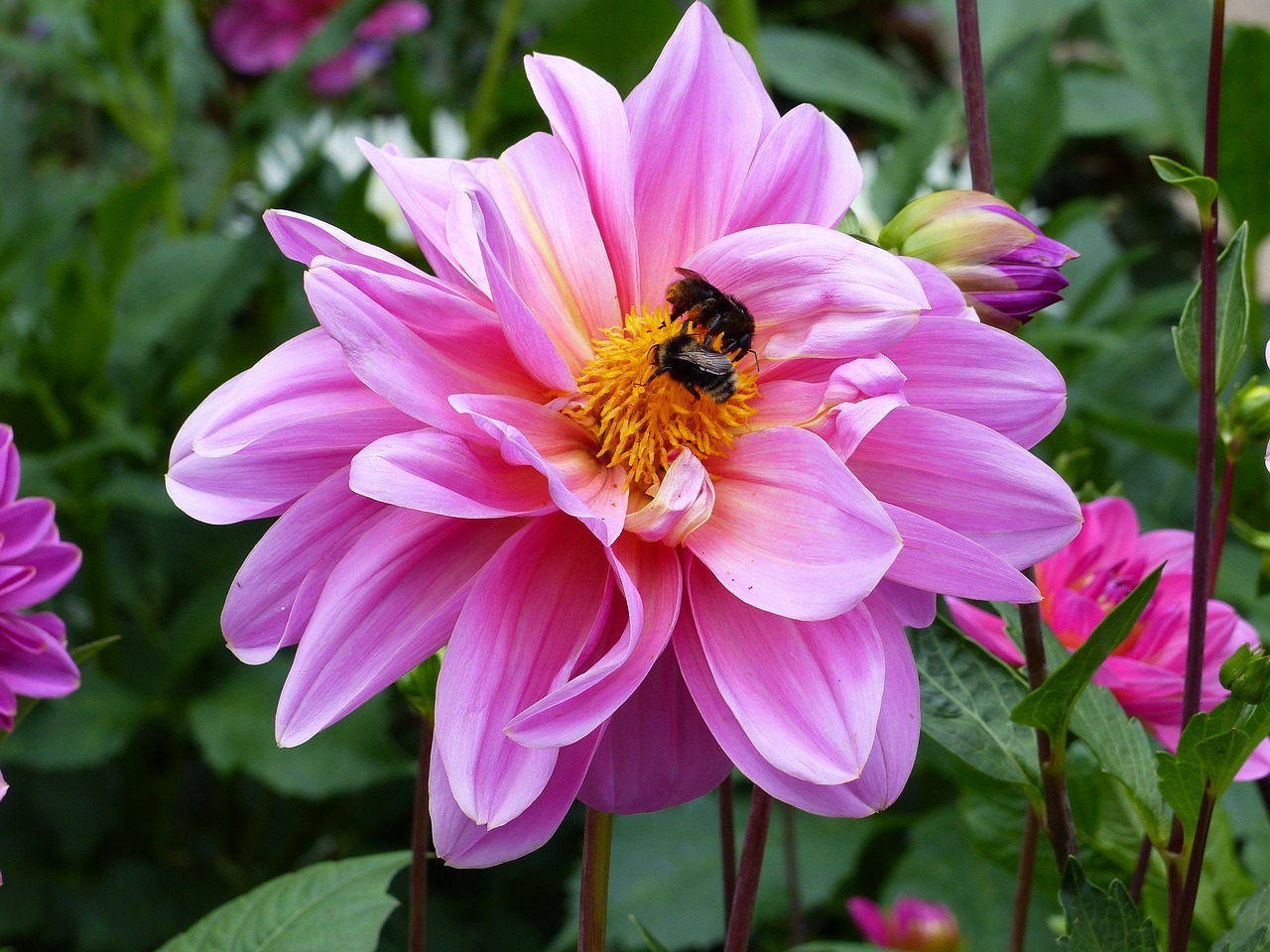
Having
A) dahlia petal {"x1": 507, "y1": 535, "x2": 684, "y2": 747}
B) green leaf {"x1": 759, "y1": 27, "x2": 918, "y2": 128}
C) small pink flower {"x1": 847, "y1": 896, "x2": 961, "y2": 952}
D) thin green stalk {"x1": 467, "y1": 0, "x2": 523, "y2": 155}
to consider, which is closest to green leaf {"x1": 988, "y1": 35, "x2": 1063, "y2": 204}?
green leaf {"x1": 759, "y1": 27, "x2": 918, "y2": 128}

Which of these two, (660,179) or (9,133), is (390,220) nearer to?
(9,133)

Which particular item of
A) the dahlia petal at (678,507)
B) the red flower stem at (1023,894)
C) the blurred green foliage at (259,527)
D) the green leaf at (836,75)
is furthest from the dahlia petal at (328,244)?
the green leaf at (836,75)

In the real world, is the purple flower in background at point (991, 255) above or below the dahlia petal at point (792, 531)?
above

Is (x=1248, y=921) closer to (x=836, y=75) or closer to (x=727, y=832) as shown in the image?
(x=727, y=832)

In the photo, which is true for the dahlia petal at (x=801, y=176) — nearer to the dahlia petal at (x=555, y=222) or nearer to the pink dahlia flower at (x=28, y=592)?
the dahlia petal at (x=555, y=222)

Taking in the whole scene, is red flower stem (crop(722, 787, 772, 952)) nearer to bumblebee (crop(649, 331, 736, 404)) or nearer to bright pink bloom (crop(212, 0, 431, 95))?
bumblebee (crop(649, 331, 736, 404))

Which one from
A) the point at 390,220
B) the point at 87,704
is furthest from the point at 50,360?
the point at 390,220
